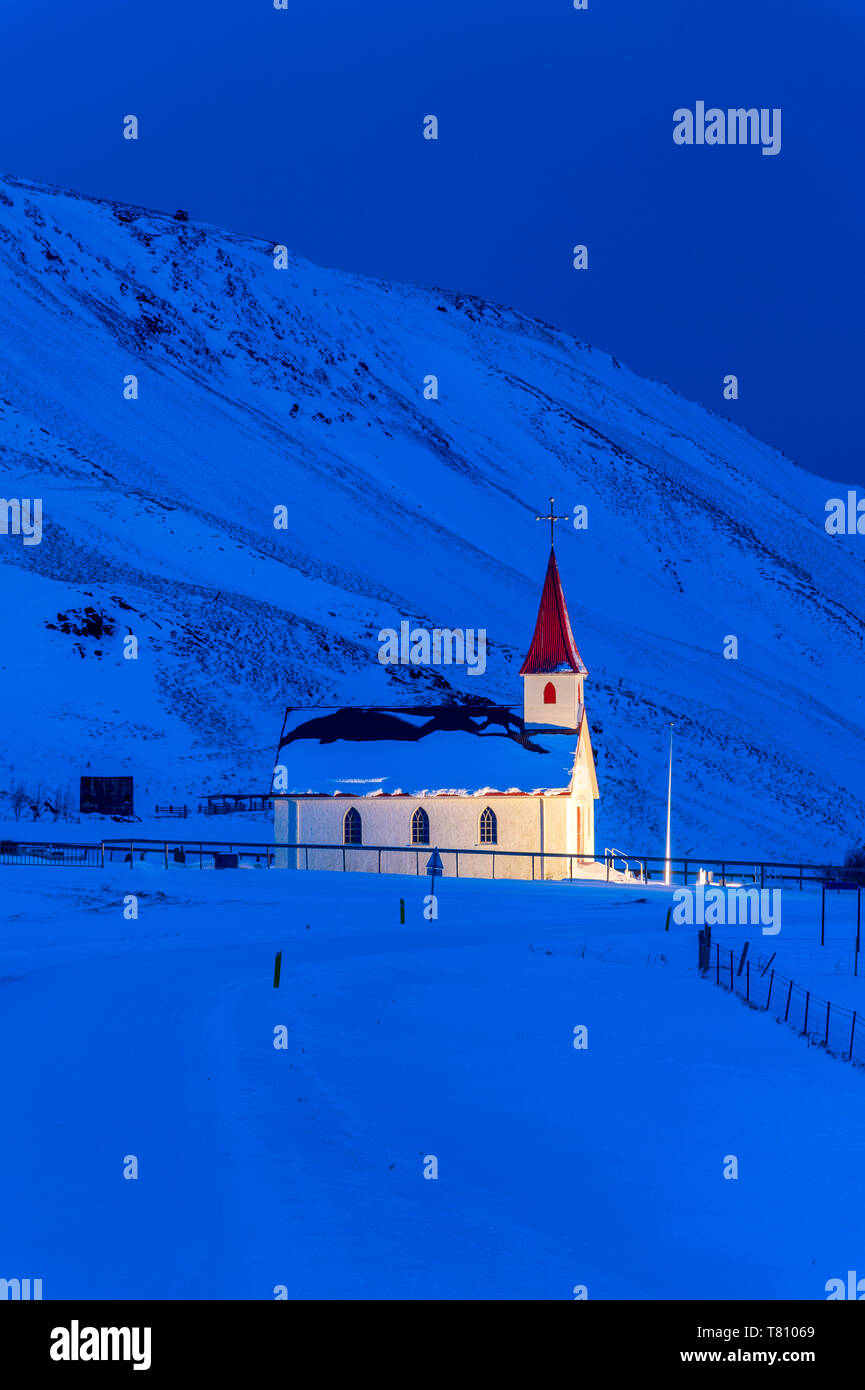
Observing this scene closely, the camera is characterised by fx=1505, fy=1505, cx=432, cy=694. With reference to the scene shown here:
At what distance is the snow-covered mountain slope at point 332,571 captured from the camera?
8238 cm

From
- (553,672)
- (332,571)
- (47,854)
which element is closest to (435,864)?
(553,672)

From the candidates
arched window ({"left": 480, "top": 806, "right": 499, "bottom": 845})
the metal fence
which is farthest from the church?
the metal fence

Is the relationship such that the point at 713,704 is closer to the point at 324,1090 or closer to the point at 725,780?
the point at 725,780

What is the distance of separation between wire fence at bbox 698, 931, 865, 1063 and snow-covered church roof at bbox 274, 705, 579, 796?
18.0 meters

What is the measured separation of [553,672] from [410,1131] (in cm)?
3852

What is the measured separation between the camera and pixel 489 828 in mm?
48000

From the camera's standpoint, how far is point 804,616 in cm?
15988

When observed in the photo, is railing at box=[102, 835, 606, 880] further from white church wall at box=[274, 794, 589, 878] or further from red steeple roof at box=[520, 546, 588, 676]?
red steeple roof at box=[520, 546, 588, 676]

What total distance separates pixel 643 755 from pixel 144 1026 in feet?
245

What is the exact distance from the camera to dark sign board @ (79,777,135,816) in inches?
2594

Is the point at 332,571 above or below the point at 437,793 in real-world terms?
above

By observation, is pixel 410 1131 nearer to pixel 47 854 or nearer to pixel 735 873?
pixel 47 854
